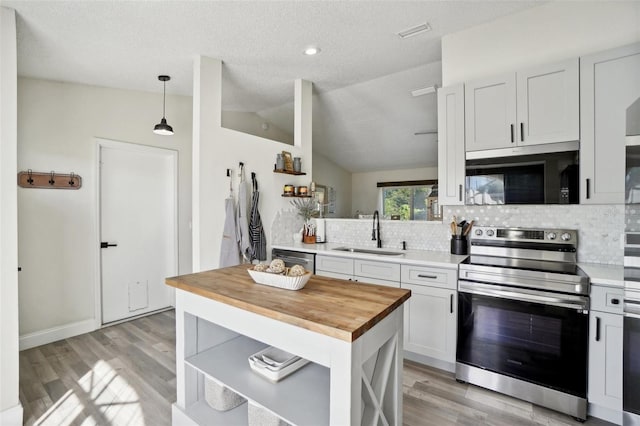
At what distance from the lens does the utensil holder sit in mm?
2732

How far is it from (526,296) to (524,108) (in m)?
1.43

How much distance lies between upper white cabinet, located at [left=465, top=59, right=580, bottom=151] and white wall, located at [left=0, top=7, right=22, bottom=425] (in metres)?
3.32

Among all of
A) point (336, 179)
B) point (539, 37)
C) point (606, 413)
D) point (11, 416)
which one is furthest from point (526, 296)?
point (336, 179)

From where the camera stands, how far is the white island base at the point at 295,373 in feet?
3.64

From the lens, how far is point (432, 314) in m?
2.46

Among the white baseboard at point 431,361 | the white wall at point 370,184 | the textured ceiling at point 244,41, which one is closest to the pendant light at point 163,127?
the textured ceiling at point 244,41

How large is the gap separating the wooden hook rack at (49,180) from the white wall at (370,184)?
21.3ft

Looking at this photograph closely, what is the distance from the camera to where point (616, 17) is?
2191 millimetres

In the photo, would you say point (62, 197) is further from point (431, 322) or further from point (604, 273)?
point (604, 273)

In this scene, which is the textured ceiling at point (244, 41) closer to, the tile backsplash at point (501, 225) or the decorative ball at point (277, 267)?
the tile backsplash at point (501, 225)

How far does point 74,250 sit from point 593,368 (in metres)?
4.62

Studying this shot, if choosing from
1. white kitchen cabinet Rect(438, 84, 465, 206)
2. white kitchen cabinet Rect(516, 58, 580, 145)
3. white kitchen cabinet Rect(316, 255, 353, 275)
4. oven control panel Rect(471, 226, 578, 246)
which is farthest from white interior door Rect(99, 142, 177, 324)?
white kitchen cabinet Rect(516, 58, 580, 145)

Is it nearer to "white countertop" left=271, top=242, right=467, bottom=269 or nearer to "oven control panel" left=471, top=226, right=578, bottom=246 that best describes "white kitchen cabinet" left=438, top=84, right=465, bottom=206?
"oven control panel" left=471, top=226, right=578, bottom=246

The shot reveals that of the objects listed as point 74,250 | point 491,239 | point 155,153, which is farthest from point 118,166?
point 491,239
